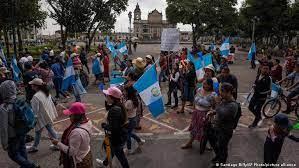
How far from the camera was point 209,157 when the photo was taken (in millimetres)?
6297

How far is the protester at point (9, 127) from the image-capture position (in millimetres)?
4840

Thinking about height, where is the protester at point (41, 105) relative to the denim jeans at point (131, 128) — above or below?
above

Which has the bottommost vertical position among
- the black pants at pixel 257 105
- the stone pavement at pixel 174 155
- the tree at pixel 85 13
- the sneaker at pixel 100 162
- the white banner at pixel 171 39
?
the stone pavement at pixel 174 155

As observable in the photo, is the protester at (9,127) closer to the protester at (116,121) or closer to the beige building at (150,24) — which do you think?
the protester at (116,121)

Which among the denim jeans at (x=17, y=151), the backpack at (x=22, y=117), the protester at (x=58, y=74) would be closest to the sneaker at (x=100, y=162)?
the denim jeans at (x=17, y=151)

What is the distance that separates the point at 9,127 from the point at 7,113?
241 millimetres

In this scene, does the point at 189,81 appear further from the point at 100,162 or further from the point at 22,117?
the point at 22,117

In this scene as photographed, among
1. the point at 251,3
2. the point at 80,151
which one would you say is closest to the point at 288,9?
the point at 251,3

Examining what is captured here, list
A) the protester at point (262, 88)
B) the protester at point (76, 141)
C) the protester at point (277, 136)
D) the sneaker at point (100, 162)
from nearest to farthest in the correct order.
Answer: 1. the protester at point (76, 141)
2. the protester at point (277, 136)
3. the sneaker at point (100, 162)
4. the protester at point (262, 88)

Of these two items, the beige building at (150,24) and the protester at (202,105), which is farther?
the beige building at (150,24)

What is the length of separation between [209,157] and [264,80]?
8.93ft

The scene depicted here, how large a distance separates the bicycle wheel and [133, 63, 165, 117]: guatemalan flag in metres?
4.00

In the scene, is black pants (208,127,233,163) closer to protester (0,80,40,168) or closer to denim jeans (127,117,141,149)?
denim jeans (127,117,141,149)

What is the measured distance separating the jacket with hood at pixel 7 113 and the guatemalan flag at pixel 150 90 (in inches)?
89.5
